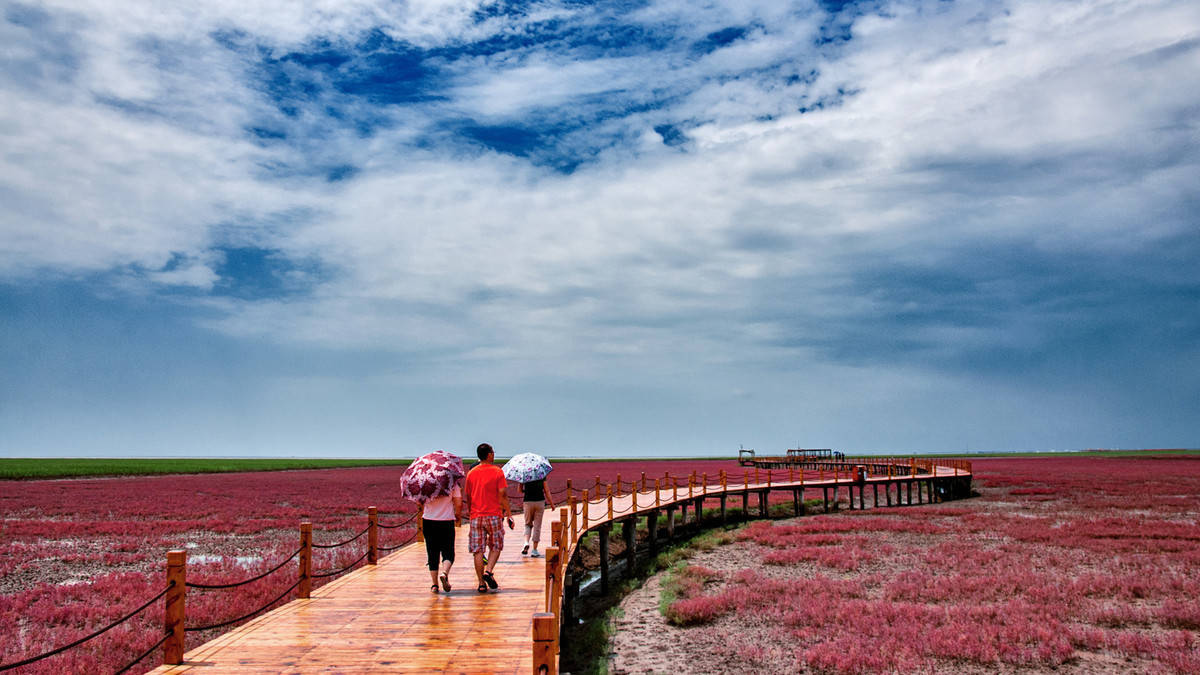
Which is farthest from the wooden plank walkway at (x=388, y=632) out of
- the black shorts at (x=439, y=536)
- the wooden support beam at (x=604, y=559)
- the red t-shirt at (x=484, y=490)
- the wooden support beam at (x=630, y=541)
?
the wooden support beam at (x=630, y=541)

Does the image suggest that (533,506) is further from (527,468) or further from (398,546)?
(398,546)

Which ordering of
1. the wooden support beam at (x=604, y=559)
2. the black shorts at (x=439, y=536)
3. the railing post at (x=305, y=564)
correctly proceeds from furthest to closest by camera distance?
1. the wooden support beam at (x=604, y=559)
2. the railing post at (x=305, y=564)
3. the black shorts at (x=439, y=536)

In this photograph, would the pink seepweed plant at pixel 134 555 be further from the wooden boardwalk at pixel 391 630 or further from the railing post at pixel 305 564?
the wooden boardwalk at pixel 391 630

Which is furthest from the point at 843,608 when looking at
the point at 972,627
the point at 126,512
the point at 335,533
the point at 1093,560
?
the point at 126,512

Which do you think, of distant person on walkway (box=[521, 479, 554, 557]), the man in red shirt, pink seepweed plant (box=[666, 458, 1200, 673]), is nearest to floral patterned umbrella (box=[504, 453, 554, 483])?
distant person on walkway (box=[521, 479, 554, 557])

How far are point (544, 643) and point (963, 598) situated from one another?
1413 centimetres

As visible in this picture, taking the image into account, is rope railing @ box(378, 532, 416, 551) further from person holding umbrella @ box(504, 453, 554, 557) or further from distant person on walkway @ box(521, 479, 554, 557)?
person holding umbrella @ box(504, 453, 554, 557)

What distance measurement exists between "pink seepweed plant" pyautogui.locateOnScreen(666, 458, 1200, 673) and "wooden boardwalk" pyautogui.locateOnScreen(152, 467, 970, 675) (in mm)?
4851

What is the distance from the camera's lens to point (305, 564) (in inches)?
463

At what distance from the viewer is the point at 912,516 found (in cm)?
3509

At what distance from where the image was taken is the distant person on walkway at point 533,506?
1461 cm

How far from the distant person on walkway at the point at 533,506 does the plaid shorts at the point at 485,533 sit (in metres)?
2.41

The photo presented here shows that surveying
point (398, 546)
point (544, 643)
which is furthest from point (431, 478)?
point (398, 546)

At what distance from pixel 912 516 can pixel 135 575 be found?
3018cm
